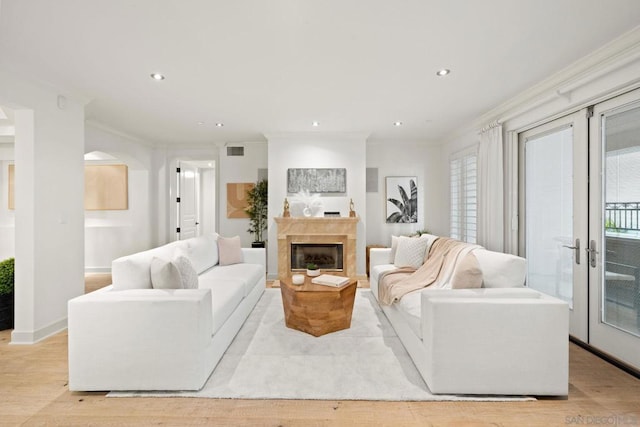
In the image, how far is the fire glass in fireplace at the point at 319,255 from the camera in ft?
18.4

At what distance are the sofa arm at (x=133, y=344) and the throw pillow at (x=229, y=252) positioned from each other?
225cm

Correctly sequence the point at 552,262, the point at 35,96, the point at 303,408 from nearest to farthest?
the point at 303,408, the point at 35,96, the point at 552,262

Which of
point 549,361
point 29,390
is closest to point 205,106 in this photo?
point 29,390

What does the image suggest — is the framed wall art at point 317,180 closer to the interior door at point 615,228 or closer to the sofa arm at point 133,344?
the interior door at point 615,228

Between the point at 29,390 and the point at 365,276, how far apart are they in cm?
442

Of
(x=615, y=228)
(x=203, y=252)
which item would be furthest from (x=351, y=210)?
(x=615, y=228)

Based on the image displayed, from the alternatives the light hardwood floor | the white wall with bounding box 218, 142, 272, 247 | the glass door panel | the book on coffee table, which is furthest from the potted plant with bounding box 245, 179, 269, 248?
the glass door panel

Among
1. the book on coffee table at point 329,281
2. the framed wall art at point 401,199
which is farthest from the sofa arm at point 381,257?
the framed wall art at point 401,199

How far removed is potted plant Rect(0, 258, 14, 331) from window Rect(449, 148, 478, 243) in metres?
5.94

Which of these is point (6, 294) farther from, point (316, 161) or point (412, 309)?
point (316, 161)

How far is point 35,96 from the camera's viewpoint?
3107 mm

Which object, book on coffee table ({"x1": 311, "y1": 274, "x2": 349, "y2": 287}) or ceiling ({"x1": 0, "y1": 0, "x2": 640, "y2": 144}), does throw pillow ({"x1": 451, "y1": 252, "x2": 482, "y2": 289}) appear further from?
ceiling ({"x1": 0, "y1": 0, "x2": 640, "y2": 144})

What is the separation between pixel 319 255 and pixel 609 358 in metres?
3.88

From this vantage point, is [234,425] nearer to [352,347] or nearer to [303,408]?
[303,408]
